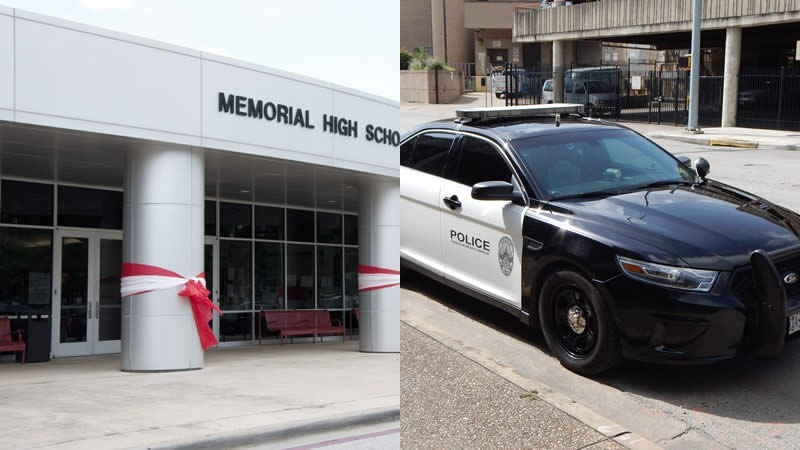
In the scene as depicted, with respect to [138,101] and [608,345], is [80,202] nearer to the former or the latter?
[138,101]

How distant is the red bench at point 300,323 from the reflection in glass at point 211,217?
2333mm

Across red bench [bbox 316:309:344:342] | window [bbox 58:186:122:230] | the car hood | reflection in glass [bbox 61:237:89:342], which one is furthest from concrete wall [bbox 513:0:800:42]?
reflection in glass [bbox 61:237:89:342]

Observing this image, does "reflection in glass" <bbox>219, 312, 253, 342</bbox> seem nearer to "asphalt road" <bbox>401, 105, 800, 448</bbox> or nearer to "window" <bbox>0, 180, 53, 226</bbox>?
"window" <bbox>0, 180, 53, 226</bbox>

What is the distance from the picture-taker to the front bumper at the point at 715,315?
2.13 metres

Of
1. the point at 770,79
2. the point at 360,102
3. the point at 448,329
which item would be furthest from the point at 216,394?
the point at 770,79

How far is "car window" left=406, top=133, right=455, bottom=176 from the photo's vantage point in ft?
10.2

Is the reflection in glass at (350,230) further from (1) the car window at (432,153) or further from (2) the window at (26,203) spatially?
(1) the car window at (432,153)

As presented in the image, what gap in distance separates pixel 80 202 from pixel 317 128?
508 cm

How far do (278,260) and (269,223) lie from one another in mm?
982

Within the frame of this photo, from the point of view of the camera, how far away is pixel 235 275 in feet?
69.7

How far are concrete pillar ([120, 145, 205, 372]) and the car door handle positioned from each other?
1150 centimetres

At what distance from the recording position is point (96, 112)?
41.9 feet

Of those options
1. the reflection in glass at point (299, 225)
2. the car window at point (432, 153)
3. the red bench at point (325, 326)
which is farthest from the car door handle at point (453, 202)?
the reflection in glass at point (299, 225)

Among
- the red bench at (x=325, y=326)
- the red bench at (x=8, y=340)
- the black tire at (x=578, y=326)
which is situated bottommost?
the red bench at (x=325, y=326)
